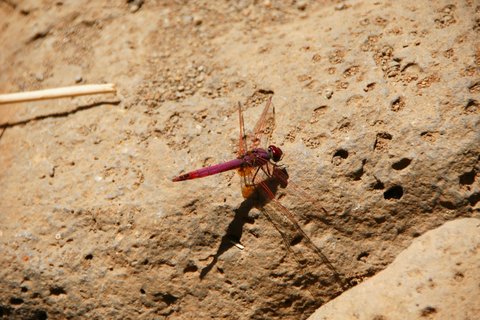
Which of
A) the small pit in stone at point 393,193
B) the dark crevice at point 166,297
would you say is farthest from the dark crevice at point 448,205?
the dark crevice at point 166,297

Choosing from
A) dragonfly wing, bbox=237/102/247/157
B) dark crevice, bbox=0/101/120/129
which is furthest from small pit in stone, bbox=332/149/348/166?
dark crevice, bbox=0/101/120/129

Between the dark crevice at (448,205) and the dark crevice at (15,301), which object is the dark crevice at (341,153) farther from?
the dark crevice at (15,301)

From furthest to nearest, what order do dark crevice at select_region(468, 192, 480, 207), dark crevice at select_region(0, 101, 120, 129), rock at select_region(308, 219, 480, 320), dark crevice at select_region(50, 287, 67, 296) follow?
dark crevice at select_region(0, 101, 120, 129), dark crevice at select_region(50, 287, 67, 296), dark crevice at select_region(468, 192, 480, 207), rock at select_region(308, 219, 480, 320)

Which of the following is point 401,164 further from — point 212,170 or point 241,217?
point 212,170

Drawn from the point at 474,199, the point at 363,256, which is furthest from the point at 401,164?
the point at 363,256

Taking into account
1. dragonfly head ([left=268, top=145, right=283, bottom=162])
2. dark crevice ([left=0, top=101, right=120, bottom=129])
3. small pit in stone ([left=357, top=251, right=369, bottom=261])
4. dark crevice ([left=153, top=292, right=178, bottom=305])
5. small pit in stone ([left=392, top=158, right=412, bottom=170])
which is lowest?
small pit in stone ([left=357, top=251, right=369, bottom=261])

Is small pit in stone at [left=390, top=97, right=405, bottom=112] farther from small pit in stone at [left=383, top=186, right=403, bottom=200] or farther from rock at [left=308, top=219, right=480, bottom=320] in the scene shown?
rock at [left=308, top=219, right=480, bottom=320]

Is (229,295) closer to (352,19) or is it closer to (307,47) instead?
(307,47)
